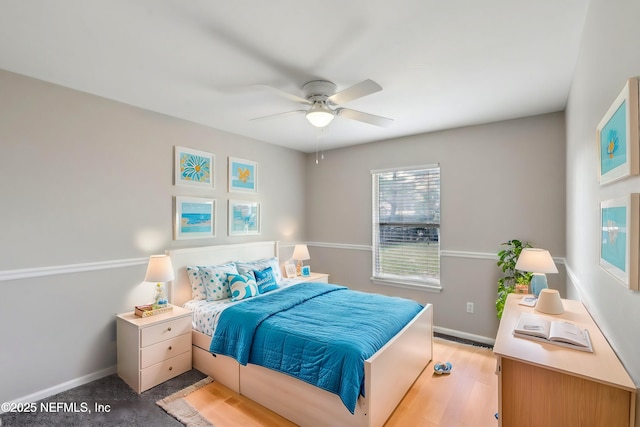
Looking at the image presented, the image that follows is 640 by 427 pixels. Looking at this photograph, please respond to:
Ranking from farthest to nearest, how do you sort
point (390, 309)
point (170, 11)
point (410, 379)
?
point (390, 309), point (410, 379), point (170, 11)

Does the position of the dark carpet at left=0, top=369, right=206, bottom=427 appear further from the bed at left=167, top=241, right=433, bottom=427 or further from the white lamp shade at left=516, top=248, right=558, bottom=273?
the white lamp shade at left=516, top=248, right=558, bottom=273

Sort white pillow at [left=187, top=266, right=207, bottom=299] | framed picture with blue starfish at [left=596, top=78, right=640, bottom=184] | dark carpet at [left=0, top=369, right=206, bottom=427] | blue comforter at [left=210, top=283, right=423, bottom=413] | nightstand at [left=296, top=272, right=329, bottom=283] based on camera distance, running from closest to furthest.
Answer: framed picture with blue starfish at [left=596, top=78, right=640, bottom=184] → blue comforter at [left=210, top=283, right=423, bottom=413] → dark carpet at [left=0, top=369, right=206, bottom=427] → white pillow at [left=187, top=266, right=207, bottom=299] → nightstand at [left=296, top=272, right=329, bottom=283]

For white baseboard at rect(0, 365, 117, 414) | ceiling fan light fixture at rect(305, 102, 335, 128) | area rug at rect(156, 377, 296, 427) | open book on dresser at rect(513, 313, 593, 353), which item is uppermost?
ceiling fan light fixture at rect(305, 102, 335, 128)

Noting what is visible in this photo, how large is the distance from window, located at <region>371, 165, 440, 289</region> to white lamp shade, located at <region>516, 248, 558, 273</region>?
60.3 inches

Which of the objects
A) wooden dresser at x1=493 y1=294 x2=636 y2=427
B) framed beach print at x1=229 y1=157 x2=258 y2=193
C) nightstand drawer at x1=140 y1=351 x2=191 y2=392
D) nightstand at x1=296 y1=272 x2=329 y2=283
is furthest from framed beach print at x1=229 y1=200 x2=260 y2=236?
wooden dresser at x1=493 y1=294 x2=636 y2=427

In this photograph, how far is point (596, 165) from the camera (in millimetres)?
1612

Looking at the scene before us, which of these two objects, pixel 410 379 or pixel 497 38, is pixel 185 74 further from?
pixel 410 379

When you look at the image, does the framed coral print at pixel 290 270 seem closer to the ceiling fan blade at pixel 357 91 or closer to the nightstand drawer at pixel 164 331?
the nightstand drawer at pixel 164 331

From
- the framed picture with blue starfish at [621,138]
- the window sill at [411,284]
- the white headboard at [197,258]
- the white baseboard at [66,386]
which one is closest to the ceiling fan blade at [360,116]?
the framed picture with blue starfish at [621,138]

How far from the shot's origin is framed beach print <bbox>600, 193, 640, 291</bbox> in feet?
3.23

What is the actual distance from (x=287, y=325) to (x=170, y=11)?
7.31 ft

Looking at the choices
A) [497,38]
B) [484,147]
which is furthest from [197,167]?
[484,147]

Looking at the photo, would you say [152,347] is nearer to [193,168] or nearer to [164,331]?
[164,331]

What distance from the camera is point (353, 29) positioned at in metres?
1.82
